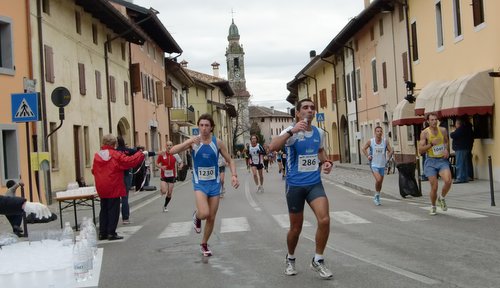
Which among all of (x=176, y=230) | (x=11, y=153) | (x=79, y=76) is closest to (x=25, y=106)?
(x=176, y=230)

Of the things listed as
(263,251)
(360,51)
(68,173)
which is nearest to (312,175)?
(263,251)

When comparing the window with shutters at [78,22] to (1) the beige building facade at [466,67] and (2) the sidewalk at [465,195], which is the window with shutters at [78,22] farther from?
(1) the beige building facade at [466,67]

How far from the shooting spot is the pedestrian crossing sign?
43.8 ft

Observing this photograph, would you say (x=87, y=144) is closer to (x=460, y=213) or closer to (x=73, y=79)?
(x=73, y=79)

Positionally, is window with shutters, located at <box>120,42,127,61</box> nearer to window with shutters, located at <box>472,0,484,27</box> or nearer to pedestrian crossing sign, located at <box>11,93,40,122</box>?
window with shutters, located at <box>472,0,484,27</box>

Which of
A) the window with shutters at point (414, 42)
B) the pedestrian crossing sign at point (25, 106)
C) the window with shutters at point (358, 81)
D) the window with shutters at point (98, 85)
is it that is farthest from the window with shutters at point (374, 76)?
the pedestrian crossing sign at point (25, 106)

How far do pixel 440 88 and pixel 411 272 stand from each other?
16.3 metres

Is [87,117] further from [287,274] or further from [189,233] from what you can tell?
[287,274]

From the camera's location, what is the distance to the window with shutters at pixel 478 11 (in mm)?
19906

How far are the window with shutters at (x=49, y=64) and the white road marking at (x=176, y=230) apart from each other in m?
10.7

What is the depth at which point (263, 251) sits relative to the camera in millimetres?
9156

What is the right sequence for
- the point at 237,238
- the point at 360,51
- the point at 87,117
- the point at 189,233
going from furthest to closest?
the point at 360,51, the point at 87,117, the point at 189,233, the point at 237,238

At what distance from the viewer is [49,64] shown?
22.5m

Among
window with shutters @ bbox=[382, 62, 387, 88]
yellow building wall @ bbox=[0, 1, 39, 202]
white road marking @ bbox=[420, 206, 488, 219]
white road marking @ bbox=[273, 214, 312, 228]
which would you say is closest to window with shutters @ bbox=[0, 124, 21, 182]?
yellow building wall @ bbox=[0, 1, 39, 202]
